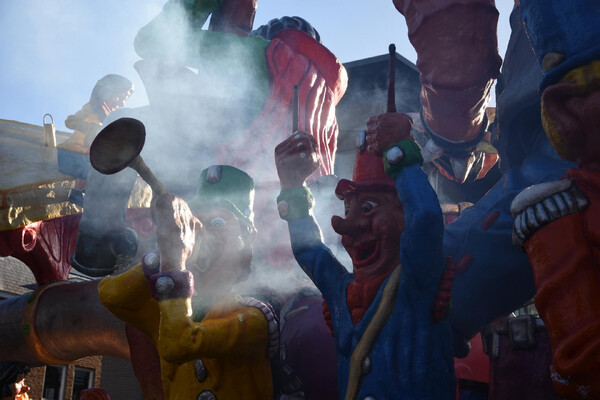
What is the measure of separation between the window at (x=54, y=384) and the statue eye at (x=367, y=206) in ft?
28.5

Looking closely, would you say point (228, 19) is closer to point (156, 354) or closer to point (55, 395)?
point (156, 354)

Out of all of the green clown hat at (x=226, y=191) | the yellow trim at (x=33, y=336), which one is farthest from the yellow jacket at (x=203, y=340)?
the yellow trim at (x=33, y=336)

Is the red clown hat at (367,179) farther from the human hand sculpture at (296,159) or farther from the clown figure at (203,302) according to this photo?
the clown figure at (203,302)

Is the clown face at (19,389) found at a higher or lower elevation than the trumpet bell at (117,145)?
lower

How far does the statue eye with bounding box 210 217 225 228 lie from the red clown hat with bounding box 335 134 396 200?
2.02 feet

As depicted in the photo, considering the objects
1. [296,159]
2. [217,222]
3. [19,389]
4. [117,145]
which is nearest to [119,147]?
[117,145]

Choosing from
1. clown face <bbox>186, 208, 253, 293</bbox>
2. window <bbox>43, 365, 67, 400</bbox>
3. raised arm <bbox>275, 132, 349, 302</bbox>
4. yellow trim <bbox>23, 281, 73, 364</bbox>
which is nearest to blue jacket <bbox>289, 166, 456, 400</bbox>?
raised arm <bbox>275, 132, 349, 302</bbox>

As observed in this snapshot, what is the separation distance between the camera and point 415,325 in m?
2.36

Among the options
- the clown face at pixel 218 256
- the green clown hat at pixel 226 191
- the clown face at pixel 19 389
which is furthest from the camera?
the clown face at pixel 19 389

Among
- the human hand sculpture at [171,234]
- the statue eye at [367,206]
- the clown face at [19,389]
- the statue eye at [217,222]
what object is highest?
the statue eye at [217,222]

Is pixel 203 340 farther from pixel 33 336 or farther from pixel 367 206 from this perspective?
pixel 33 336

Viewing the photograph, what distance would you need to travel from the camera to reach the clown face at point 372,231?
8.31 feet

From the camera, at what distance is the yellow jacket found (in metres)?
2.43

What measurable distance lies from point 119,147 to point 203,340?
0.87 m
